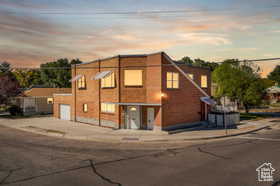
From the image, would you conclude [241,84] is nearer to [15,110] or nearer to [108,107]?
[108,107]

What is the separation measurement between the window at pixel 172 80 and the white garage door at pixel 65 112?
14982 mm

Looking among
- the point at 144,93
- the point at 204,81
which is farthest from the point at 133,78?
the point at 204,81

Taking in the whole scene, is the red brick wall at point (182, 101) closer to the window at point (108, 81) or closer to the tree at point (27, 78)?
the window at point (108, 81)

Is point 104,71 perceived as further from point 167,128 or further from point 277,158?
point 277,158

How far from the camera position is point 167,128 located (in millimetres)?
18328

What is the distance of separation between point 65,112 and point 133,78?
43.8 feet

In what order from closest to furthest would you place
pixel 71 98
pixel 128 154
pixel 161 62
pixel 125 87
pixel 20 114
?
pixel 128 154
pixel 161 62
pixel 125 87
pixel 71 98
pixel 20 114

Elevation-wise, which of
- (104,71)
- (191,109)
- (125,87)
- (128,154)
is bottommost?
(128,154)

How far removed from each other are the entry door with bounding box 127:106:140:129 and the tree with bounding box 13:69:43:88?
71.7 m

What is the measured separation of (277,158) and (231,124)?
41.6 ft

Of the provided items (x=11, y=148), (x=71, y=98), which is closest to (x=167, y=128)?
(x=11, y=148)

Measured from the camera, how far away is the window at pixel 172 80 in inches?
741

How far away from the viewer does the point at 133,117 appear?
19.7 metres

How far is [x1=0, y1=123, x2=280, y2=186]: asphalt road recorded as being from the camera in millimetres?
7863
